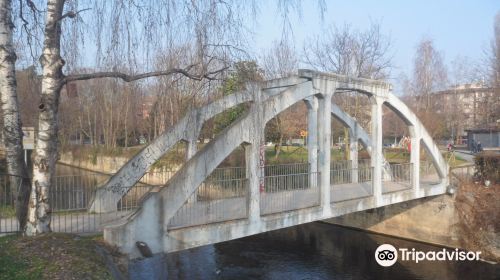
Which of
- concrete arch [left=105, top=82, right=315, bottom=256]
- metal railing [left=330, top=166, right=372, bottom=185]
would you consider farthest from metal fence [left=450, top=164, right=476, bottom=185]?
concrete arch [left=105, top=82, right=315, bottom=256]

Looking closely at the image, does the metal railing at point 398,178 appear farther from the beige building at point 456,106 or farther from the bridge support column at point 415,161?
the beige building at point 456,106

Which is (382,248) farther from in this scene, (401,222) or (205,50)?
(205,50)

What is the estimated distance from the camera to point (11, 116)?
8125 millimetres

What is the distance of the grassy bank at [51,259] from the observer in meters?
6.39

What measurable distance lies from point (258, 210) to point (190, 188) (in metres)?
2.28

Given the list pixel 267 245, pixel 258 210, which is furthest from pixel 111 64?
pixel 267 245

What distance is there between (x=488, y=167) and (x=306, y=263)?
34.5ft

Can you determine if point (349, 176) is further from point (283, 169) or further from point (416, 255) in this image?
point (416, 255)

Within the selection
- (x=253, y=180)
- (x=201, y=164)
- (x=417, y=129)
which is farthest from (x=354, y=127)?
(x=201, y=164)

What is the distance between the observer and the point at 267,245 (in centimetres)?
2064

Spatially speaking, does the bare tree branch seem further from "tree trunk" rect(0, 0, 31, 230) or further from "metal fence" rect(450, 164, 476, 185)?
"metal fence" rect(450, 164, 476, 185)

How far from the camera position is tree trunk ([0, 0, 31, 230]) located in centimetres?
785

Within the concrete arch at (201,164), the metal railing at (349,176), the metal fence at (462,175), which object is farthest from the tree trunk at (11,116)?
the metal fence at (462,175)

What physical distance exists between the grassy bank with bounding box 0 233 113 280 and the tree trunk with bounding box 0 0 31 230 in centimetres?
120
